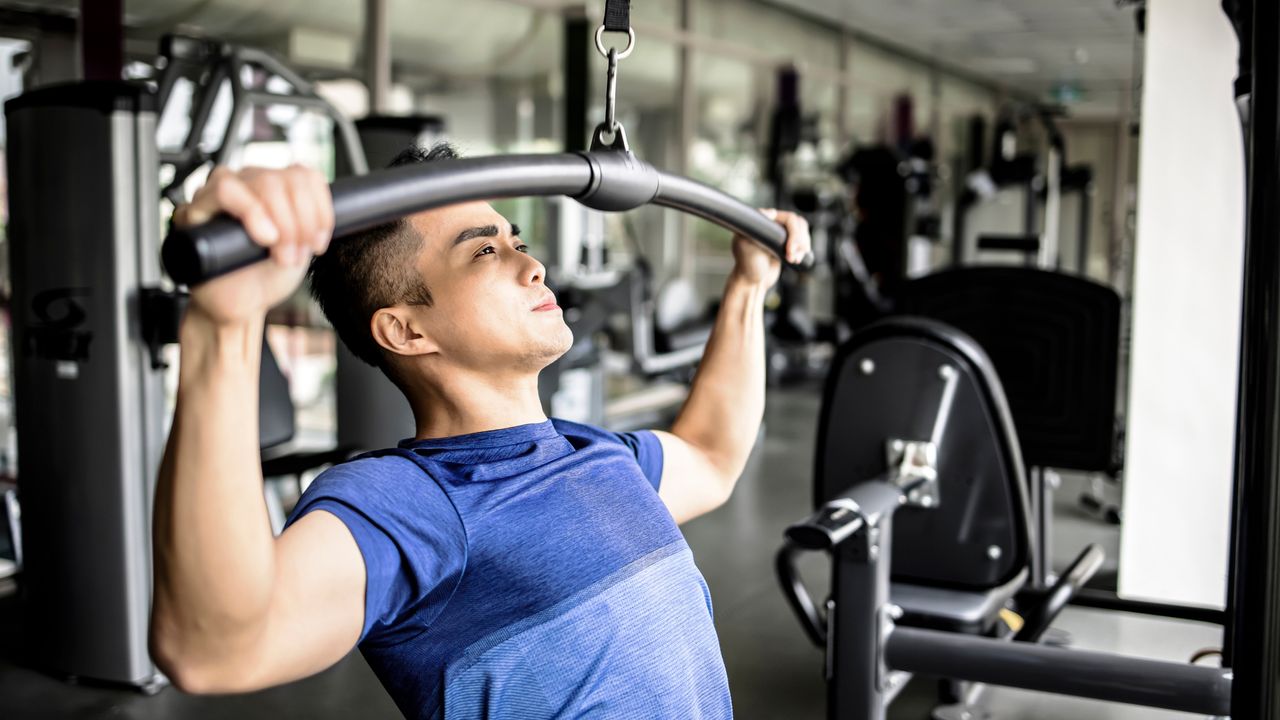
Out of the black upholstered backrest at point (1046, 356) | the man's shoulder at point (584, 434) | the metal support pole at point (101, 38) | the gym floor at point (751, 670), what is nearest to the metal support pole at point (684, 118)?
the gym floor at point (751, 670)

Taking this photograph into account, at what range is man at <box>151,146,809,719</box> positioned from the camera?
758 millimetres

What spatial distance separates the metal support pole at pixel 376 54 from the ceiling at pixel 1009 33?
461cm

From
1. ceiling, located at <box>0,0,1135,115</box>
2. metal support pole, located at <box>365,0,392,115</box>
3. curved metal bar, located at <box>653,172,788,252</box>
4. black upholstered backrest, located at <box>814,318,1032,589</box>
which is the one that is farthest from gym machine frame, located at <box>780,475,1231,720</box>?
metal support pole, located at <box>365,0,392,115</box>

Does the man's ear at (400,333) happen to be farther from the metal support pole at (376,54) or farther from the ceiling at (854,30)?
the metal support pole at (376,54)

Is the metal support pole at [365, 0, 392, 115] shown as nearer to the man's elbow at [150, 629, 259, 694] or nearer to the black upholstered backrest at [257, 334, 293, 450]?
the black upholstered backrest at [257, 334, 293, 450]

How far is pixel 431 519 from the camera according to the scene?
0.99 m

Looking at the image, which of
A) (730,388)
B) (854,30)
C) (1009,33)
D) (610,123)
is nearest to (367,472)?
(610,123)

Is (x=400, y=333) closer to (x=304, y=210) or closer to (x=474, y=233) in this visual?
(x=474, y=233)

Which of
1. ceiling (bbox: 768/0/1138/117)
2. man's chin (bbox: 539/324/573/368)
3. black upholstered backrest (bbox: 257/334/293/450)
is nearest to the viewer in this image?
man's chin (bbox: 539/324/573/368)

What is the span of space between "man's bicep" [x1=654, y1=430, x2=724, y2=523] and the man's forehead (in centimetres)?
37

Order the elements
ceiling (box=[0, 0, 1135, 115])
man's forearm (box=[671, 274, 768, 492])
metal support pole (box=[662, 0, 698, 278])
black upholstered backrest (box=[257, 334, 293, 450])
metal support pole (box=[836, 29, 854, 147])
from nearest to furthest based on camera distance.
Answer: man's forearm (box=[671, 274, 768, 492])
black upholstered backrest (box=[257, 334, 293, 450])
ceiling (box=[0, 0, 1135, 115])
metal support pole (box=[662, 0, 698, 278])
metal support pole (box=[836, 29, 854, 147])

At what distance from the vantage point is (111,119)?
2.69 metres

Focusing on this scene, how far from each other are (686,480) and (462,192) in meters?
0.68

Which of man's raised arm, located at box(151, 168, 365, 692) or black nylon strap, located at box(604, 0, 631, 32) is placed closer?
man's raised arm, located at box(151, 168, 365, 692)
